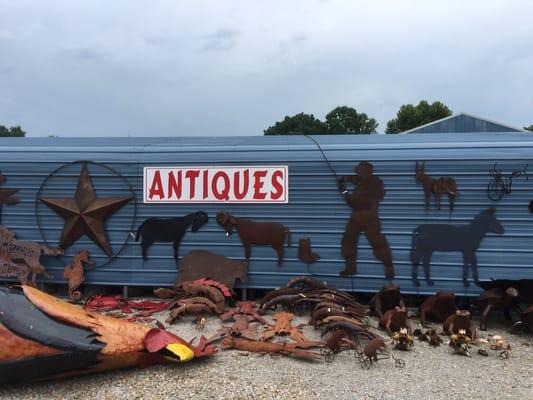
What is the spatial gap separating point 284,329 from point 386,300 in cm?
161

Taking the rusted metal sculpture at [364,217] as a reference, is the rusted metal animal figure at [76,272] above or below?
below

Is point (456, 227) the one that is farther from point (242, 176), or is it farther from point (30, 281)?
point (30, 281)

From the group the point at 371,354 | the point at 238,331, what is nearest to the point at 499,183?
the point at 371,354

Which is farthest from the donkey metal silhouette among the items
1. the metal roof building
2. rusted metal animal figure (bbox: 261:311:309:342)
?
the metal roof building

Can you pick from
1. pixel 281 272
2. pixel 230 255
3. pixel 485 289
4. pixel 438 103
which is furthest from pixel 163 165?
pixel 438 103

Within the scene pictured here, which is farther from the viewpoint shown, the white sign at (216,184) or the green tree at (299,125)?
the green tree at (299,125)

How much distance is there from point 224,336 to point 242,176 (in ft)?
8.78

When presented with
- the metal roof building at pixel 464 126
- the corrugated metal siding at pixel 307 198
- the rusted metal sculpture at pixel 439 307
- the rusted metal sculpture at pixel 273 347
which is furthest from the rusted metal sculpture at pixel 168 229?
the metal roof building at pixel 464 126

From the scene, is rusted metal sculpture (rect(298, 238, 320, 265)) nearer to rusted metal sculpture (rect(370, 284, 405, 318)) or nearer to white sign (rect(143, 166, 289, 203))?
white sign (rect(143, 166, 289, 203))

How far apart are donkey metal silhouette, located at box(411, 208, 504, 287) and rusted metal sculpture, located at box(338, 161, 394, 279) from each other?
16.5 inches

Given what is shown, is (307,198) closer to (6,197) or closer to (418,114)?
(6,197)

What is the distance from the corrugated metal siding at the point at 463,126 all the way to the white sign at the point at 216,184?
1729cm

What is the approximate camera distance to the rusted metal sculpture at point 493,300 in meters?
6.30

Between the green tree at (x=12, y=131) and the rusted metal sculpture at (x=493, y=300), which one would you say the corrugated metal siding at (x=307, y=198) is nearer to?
the rusted metal sculpture at (x=493, y=300)
